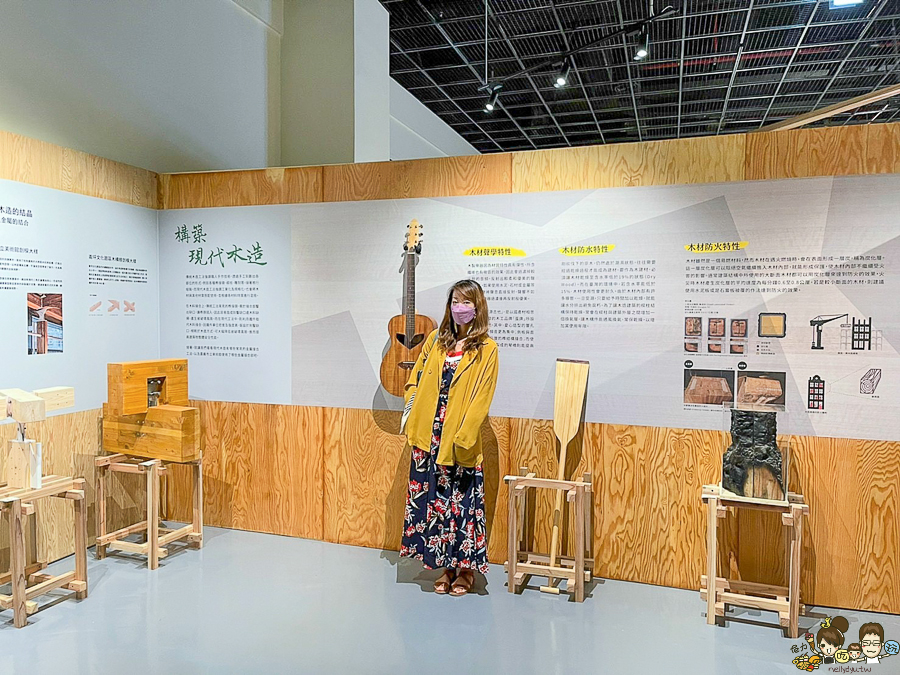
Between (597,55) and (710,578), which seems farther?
(597,55)

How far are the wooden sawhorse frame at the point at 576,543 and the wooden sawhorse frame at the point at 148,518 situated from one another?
1.87m

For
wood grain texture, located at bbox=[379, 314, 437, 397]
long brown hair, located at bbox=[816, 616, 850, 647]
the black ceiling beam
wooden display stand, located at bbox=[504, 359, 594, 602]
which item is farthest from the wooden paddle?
the black ceiling beam

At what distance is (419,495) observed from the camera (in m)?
3.48

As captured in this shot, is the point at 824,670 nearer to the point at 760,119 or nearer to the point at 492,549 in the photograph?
the point at 492,549

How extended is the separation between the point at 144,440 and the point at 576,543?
2464mm

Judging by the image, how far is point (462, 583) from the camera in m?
3.46

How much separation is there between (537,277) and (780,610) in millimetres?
1972

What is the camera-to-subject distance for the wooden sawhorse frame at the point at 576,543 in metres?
3.35

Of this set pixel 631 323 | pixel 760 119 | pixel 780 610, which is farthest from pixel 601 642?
pixel 760 119

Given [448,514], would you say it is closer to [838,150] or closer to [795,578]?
[795,578]

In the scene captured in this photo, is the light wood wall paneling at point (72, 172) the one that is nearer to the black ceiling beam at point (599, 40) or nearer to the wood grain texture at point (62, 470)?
the wood grain texture at point (62, 470)

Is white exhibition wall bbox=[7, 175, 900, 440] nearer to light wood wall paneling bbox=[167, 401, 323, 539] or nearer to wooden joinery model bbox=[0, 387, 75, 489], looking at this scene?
light wood wall paneling bbox=[167, 401, 323, 539]

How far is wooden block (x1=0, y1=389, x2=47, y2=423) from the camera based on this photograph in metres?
3.09

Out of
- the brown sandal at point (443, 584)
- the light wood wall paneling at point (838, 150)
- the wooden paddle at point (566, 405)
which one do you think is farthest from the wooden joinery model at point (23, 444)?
the light wood wall paneling at point (838, 150)
